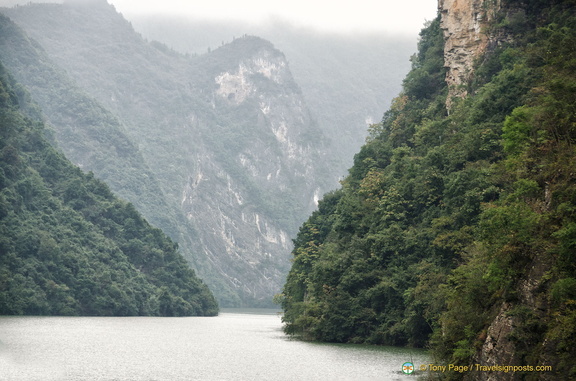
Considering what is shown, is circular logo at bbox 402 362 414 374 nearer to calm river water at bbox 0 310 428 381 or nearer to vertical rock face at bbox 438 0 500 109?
calm river water at bbox 0 310 428 381

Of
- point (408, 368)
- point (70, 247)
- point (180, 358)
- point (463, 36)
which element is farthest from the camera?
point (70, 247)

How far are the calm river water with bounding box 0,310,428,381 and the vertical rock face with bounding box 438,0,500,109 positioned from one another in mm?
28458

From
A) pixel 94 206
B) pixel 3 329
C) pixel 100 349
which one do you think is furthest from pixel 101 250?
pixel 100 349

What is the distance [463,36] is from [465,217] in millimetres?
26239

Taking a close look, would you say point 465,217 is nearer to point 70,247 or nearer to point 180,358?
point 180,358

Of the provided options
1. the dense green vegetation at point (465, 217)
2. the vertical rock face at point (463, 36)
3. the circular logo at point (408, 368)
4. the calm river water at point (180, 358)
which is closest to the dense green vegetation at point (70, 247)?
the dense green vegetation at point (465, 217)

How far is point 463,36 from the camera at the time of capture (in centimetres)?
7756

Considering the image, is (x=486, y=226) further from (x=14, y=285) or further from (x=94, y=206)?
(x=94, y=206)

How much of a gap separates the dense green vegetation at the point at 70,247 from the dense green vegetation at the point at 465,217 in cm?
3511

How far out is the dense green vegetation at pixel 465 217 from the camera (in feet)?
103

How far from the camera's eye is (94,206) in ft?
491

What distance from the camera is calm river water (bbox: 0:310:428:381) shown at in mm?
44156

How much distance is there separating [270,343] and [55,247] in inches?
2348

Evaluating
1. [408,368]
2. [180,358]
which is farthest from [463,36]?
[408,368]
